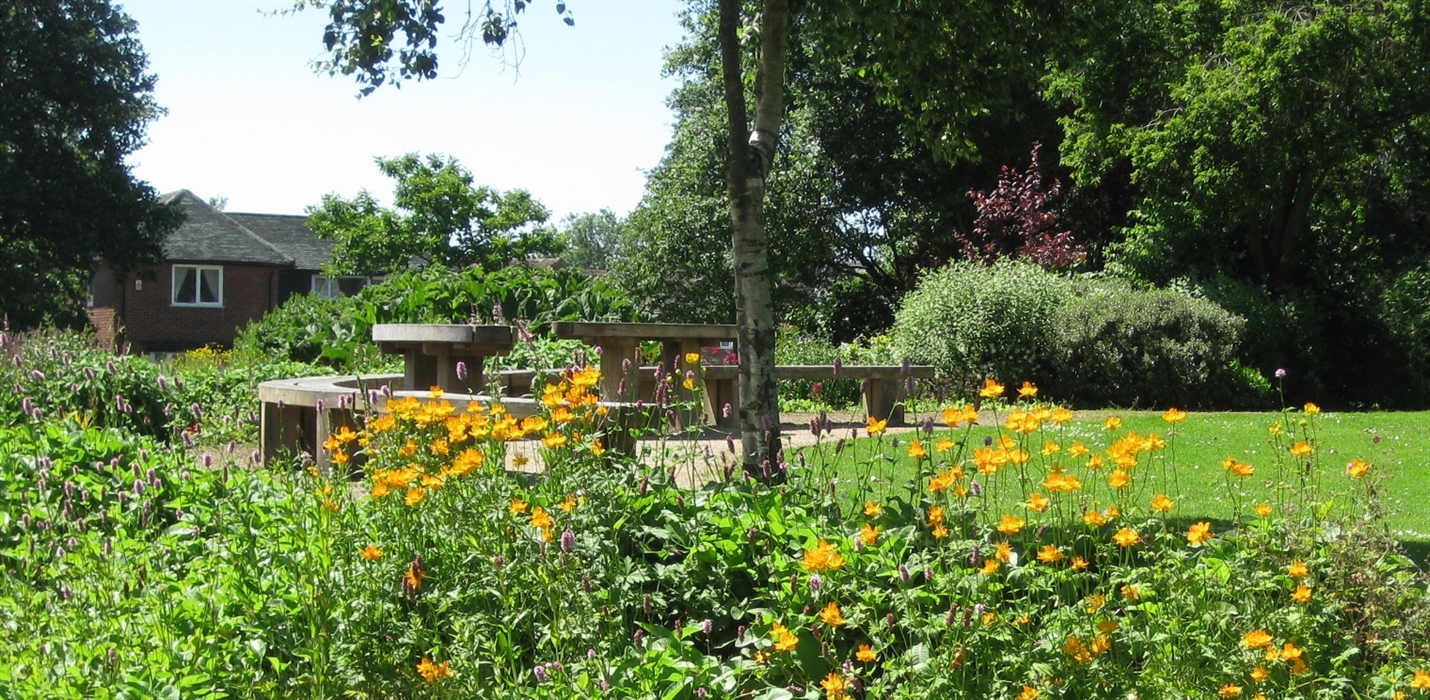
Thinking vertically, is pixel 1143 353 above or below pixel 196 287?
below

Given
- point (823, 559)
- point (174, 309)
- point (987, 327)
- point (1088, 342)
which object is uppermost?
point (174, 309)

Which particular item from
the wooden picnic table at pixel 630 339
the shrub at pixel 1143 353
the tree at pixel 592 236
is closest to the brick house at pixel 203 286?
the shrub at pixel 1143 353

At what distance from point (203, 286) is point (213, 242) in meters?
1.65

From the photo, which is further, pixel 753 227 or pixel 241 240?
pixel 241 240

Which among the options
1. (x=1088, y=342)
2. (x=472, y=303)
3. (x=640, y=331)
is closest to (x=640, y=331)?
(x=640, y=331)

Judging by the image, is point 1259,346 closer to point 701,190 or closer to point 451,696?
point 701,190

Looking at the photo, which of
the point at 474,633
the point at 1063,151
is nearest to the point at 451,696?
the point at 474,633

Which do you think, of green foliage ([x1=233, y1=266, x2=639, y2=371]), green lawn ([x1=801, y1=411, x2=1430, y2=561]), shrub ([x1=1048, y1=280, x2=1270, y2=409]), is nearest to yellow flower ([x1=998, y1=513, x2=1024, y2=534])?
green lawn ([x1=801, y1=411, x2=1430, y2=561])

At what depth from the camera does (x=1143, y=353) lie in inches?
601

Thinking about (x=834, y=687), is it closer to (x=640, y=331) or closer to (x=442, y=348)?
(x=442, y=348)

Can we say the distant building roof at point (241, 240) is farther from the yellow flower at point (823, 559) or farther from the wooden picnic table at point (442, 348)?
the yellow flower at point (823, 559)

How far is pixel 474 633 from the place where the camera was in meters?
3.18

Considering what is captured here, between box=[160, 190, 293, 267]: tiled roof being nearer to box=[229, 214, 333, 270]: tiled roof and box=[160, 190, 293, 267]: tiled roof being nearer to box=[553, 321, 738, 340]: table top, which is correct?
box=[229, 214, 333, 270]: tiled roof

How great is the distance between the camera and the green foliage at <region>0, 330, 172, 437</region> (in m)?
7.39
